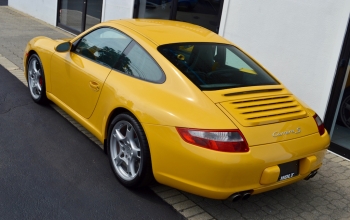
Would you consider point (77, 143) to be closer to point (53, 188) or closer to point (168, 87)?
point (53, 188)

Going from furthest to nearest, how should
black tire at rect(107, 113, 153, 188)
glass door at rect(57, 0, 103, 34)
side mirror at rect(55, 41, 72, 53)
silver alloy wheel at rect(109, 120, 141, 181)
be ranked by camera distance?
glass door at rect(57, 0, 103, 34)
side mirror at rect(55, 41, 72, 53)
silver alloy wheel at rect(109, 120, 141, 181)
black tire at rect(107, 113, 153, 188)

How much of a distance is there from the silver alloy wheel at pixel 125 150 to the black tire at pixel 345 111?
10.5 feet

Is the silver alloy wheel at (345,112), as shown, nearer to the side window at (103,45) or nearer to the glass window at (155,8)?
the side window at (103,45)

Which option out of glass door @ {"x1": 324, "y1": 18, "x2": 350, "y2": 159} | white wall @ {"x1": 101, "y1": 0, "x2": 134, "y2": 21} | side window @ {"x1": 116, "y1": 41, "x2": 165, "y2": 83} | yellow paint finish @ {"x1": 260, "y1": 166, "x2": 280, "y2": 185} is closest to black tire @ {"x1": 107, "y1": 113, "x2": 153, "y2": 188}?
side window @ {"x1": 116, "y1": 41, "x2": 165, "y2": 83}

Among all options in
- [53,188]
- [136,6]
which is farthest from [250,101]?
[136,6]

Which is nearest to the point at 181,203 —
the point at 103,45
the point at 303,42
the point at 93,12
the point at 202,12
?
the point at 103,45

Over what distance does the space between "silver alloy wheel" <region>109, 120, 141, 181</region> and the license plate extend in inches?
49.2

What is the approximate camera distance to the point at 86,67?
486 cm

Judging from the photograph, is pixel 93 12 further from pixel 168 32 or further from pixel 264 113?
pixel 264 113

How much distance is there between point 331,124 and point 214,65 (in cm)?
247

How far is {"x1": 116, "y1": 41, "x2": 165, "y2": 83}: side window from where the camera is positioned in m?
4.16

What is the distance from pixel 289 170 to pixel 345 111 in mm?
2590

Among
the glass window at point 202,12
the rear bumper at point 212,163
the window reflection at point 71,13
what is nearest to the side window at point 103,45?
the rear bumper at point 212,163

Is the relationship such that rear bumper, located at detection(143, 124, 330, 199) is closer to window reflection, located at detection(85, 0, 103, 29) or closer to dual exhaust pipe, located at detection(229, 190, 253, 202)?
dual exhaust pipe, located at detection(229, 190, 253, 202)
